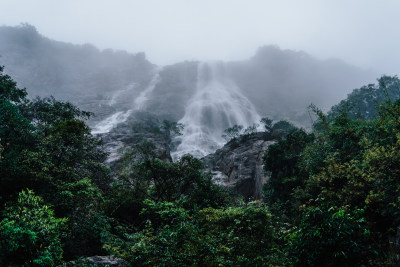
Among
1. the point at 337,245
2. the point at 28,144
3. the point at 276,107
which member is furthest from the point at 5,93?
the point at 276,107

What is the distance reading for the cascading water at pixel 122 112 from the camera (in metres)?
73.1

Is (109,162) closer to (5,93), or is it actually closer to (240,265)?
(5,93)

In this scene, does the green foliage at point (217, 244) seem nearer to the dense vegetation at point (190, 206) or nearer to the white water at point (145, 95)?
the dense vegetation at point (190, 206)

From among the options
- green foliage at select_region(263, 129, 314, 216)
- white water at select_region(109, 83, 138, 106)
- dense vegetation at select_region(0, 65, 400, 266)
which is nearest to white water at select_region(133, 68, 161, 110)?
white water at select_region(109, 83, 138, 106)

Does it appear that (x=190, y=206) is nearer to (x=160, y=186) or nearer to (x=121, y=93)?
(x=160, y=186)

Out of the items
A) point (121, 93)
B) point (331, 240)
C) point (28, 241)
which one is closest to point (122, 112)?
point (121, 93)

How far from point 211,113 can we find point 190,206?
8468cm

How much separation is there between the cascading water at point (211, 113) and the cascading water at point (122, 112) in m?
22.0

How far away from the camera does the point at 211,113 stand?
98.5m

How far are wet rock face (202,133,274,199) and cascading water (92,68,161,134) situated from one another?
4330 cm

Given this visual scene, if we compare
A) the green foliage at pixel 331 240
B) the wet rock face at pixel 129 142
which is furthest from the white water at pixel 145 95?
the green foliage at pixel 331 240

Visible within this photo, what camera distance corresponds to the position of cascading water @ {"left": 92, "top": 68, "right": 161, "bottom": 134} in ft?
240

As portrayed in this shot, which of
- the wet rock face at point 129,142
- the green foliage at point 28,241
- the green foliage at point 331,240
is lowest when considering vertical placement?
the green foliage at point 331,240

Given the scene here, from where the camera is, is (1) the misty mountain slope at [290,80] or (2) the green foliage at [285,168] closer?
(2) the green foliage at [285,168]
